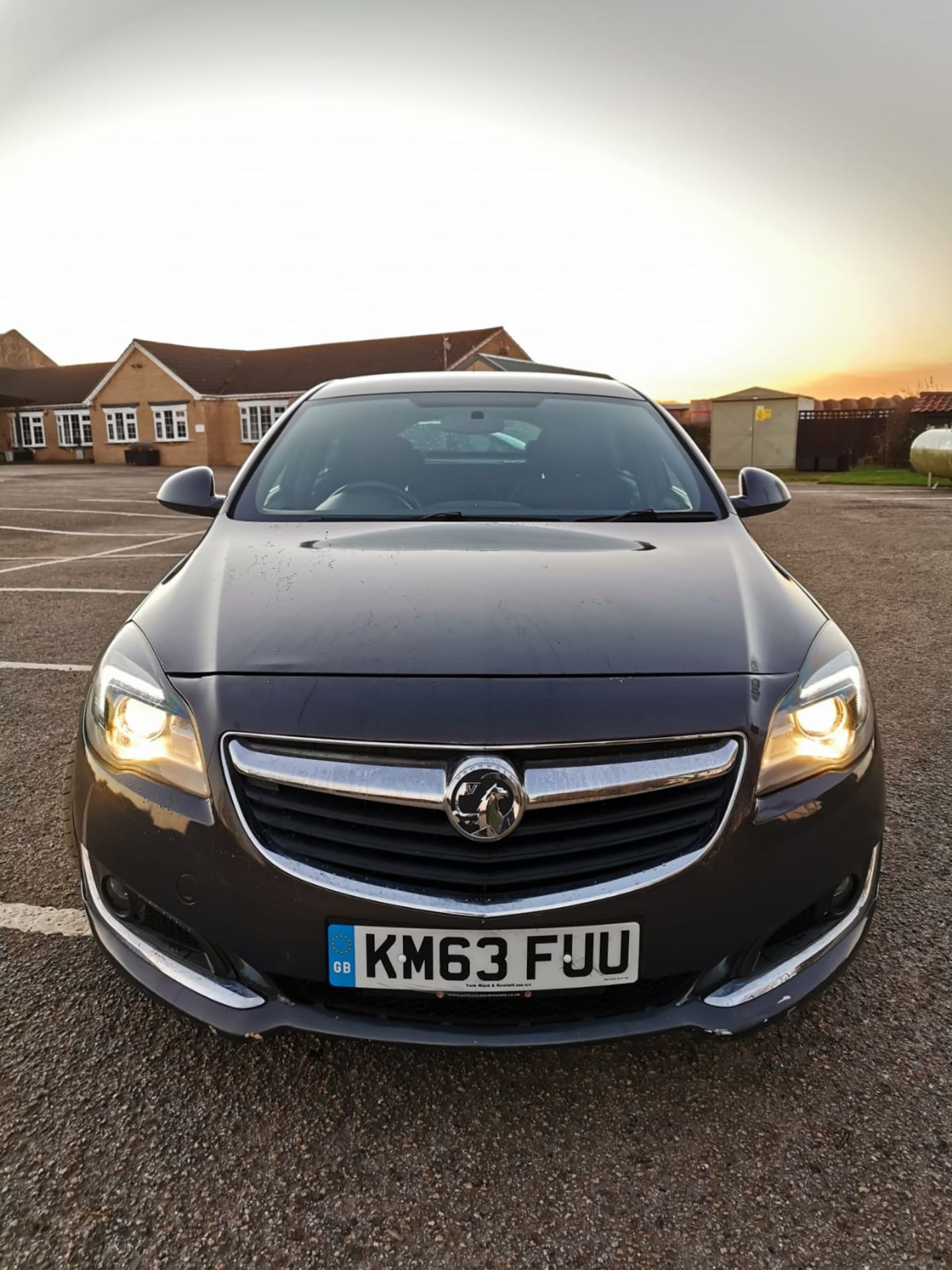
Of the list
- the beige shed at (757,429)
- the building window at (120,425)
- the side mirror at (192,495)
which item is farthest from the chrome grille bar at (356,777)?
the building window at (120,425)

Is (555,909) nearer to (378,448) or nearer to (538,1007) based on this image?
(538,1007)

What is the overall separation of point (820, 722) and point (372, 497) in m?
1.55

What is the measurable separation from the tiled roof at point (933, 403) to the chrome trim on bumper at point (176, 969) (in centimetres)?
2863

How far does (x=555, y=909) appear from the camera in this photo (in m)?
1.48

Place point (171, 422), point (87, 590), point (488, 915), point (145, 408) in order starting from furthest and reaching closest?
point (145, 408) → point (171, 422) → point (87, 590) → point (488, 915)

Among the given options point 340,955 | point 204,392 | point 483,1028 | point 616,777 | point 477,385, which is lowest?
point 483,1028

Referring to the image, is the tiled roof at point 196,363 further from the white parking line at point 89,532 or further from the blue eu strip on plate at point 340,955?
the blue eu strip on plate at point 340,955

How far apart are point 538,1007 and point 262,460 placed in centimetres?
200

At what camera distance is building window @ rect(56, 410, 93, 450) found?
145 ft

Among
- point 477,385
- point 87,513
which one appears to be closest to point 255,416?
point 87,513

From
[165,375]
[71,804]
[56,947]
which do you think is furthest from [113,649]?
[165,375]

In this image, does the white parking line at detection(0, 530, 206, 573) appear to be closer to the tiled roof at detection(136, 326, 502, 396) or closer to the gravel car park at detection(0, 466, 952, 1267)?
the gravel car park at detection(0, 466, 952, 1267)

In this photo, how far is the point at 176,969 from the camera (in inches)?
64.2

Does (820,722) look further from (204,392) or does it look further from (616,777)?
(204,392)
